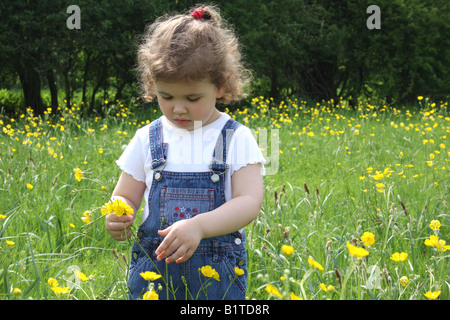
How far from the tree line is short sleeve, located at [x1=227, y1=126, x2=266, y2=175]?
639cm

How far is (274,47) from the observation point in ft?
31.6

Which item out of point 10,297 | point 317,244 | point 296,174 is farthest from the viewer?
point 296,174

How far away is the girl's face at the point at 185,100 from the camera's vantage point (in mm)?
1399

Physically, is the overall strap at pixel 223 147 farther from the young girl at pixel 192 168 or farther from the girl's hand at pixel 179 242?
the girl's hand at pixel 179 242

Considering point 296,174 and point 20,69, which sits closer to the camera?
point 296,174

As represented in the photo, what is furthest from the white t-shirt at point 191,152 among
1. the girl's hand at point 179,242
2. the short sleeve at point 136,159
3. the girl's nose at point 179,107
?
the girl's hand at point 179,242

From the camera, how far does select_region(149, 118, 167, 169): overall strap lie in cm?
149

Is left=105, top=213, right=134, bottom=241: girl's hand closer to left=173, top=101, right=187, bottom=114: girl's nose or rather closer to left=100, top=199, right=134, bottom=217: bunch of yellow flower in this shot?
left=100, top=199, right=134, bottom=217: bunch of yellow flower

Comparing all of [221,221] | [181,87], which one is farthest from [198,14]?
[221,221]

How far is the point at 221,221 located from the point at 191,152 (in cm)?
27

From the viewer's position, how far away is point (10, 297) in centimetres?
143
